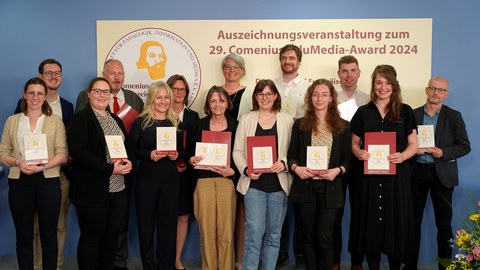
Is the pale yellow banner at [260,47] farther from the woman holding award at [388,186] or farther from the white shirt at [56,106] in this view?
the woman holding award at [388,186]

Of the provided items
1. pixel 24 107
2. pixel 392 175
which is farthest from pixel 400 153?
pixel 24 107

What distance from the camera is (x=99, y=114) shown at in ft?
10.2

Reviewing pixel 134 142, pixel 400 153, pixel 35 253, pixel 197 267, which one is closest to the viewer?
pixel 400 153

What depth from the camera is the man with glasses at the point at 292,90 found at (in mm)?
3766

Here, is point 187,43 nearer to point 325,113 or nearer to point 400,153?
point 325,113

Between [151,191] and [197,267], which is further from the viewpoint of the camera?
[197,267]

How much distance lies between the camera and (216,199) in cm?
335

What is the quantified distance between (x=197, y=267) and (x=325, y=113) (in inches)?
78.0

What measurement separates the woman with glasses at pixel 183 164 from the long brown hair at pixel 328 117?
968 millimetres

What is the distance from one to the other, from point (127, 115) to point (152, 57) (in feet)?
2.87

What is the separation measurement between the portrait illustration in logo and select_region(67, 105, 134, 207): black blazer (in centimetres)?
129

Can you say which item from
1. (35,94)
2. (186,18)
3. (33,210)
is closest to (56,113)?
(35,94)

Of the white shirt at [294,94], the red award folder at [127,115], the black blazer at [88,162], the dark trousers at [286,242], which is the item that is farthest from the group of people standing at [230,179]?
the dark trousers at [286,242]

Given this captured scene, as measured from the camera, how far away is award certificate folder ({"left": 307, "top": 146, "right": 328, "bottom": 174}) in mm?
3008
